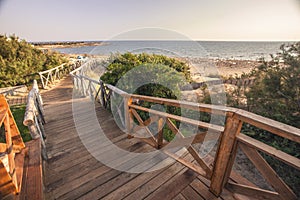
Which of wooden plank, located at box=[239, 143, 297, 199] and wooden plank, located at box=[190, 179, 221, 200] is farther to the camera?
wooden plank, located at box=[190, 179, 221, 200]

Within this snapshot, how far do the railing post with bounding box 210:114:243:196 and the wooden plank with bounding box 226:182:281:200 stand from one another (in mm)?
88

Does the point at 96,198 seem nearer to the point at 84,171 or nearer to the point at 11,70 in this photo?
the point at 84,171

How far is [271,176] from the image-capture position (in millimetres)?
1019

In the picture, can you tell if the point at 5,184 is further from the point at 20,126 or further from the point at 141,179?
the point at 20,126

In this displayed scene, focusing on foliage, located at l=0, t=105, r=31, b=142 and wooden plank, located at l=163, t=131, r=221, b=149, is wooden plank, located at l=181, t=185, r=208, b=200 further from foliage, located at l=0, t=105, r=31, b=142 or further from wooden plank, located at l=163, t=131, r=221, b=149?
foliage, located at l=0, t=105, r=31, b=142

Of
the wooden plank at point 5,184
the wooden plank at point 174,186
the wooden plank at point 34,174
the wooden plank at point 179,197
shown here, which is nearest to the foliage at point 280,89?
the wooden plank at point 174,186

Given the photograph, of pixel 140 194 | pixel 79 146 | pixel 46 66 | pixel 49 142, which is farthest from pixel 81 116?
pixel 46 66

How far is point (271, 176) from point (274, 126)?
43cm

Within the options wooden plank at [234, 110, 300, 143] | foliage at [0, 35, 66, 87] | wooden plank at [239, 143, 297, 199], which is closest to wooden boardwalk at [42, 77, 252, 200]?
wooden plank at [239, 143, 297, 199]

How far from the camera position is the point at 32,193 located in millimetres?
1395

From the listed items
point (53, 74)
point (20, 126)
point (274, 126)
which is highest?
point (274, 126)

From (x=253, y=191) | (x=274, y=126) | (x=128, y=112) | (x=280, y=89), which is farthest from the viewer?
(x=280, y=89)

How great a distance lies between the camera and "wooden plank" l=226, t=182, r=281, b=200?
1095 mm

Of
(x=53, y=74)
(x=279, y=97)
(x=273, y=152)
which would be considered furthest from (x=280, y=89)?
(x=53, y=74)
